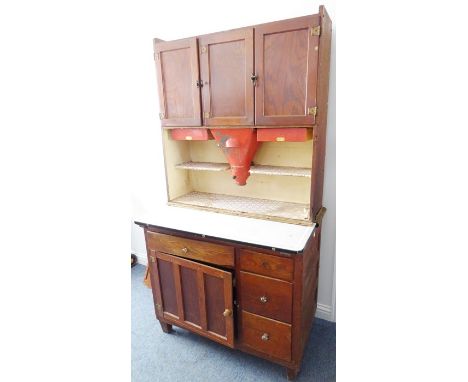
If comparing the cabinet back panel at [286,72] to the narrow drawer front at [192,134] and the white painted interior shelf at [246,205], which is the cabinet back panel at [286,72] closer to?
the narrow drawer front at [192,134]

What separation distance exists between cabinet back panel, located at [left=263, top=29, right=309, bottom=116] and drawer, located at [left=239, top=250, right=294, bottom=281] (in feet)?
2.38

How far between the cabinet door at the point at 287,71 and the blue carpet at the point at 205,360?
4.60ft

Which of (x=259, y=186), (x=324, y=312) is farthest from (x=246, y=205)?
(x=324, y=312)

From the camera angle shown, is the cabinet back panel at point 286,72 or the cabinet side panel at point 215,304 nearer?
the cabinet back panel at point 286,72

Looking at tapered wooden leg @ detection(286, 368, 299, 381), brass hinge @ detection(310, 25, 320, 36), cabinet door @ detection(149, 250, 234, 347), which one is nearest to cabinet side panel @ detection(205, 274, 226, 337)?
cabinet door @ detection(149, 250, 234, 347)

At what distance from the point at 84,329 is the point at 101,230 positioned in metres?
0.13

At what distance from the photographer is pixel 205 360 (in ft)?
5.29

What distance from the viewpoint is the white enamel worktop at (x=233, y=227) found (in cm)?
129

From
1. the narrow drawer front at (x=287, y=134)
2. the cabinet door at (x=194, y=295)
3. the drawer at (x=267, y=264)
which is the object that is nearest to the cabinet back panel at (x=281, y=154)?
the narrow drawer front at (x=287, y=134)

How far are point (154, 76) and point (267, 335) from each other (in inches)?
76.5

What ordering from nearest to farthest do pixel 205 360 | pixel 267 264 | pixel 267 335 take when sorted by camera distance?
1. pixel 267 264
2. pixel 267 335
3. pixel 205 360

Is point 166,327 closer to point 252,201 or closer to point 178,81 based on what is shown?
point 252,201
